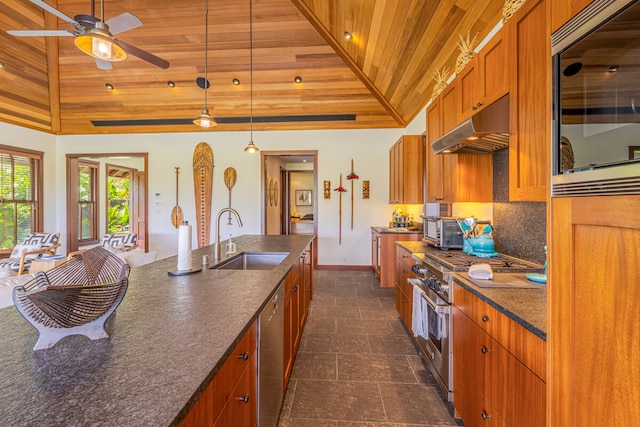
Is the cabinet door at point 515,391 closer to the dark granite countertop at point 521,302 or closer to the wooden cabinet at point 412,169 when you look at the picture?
the dark granite countertop at point 521,302

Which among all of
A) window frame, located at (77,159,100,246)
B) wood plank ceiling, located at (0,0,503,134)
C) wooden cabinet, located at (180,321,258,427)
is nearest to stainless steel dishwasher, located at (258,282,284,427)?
wooden cabinet, located at (180,321,258,427)

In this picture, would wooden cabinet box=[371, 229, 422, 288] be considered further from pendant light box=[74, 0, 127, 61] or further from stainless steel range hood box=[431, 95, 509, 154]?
pendant light box=[74, 0, 127, 61]

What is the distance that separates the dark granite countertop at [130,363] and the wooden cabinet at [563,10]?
4.71 feet

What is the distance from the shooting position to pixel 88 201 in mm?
7508

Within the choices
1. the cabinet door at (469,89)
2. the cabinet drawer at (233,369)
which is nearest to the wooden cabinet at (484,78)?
the cabinet door at (469,89)

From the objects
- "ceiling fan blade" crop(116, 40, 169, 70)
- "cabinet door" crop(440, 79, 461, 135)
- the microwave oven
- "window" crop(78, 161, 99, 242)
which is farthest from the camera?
"window" crop(78, 161, 99, 242)

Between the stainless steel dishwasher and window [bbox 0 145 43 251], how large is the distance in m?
6.73

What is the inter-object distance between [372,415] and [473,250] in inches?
58.1

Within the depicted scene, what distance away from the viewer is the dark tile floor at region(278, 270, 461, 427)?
1854mm

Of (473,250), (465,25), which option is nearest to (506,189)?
(473,250)

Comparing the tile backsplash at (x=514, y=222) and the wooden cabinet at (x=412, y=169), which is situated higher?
the wooden cabinet at (x=412, y=169)

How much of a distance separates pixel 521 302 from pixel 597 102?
2.94 ft

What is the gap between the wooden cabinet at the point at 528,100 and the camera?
1.44 metres

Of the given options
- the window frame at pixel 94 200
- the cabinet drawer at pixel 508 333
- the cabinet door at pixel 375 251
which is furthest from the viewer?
the window frame at pixel 94 200
